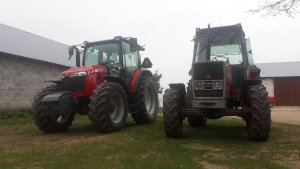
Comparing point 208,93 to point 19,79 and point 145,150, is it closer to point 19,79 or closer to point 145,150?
point 145,150

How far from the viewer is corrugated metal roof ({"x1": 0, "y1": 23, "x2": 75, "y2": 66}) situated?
17.0 meters

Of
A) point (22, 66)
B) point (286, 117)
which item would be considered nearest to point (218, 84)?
point (286, 117)

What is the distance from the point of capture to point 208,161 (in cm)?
596

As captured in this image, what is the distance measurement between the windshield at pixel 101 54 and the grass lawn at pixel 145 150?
2427mm

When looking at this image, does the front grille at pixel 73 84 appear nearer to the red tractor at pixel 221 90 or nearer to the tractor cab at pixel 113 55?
the tractor cab at pixel 113 55

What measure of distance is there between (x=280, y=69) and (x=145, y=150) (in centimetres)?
2953

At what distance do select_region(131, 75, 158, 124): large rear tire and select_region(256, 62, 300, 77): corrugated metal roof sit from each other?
22.4 m

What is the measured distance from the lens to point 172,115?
317 inches

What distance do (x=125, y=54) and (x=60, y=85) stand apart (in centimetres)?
230

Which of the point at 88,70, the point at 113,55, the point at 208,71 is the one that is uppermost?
the point at 113,55

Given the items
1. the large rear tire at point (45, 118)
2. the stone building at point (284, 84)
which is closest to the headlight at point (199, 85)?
the large rear tire at point (45, 118)

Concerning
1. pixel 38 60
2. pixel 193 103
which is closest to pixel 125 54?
pixel 193 103

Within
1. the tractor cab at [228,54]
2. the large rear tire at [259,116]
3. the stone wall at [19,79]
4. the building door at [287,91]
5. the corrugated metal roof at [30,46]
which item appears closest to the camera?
the large rear tire at [259,116]

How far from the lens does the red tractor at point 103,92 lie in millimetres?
8859
